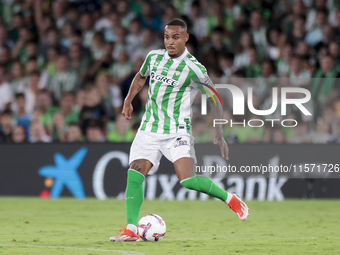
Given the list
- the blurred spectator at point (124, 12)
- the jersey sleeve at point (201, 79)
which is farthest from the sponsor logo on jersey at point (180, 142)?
the blurred spectator at point (124, 12)

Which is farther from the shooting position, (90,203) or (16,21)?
(16,21)

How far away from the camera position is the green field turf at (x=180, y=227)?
17.6ft

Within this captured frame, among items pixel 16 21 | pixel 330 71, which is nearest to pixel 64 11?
pixel 16 21

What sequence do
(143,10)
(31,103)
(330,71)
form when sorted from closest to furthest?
(330,71)
(31,103)
(143,10)

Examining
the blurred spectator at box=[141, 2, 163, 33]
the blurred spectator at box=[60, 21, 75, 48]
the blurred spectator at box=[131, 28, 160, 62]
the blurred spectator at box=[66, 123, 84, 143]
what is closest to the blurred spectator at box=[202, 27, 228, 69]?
the blurred spectator at box=[131, 28, 160, 62]

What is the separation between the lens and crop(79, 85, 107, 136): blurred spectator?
36.4 ft

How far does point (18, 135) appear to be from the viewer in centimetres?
1106

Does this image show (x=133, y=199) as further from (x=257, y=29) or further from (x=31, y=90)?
(x=257, y=29)

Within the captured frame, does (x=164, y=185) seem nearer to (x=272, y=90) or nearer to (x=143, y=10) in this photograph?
(x=272, y=90)

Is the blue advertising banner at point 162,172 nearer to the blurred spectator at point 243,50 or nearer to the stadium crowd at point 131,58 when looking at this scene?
the stadium crowd at point 131,58

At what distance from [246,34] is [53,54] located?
391 cm

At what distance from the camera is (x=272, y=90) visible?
10602 millimetres

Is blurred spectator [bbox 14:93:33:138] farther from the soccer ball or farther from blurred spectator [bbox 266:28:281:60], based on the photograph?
the soccer ball

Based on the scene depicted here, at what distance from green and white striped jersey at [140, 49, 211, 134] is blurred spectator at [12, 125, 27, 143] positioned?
551 cm
